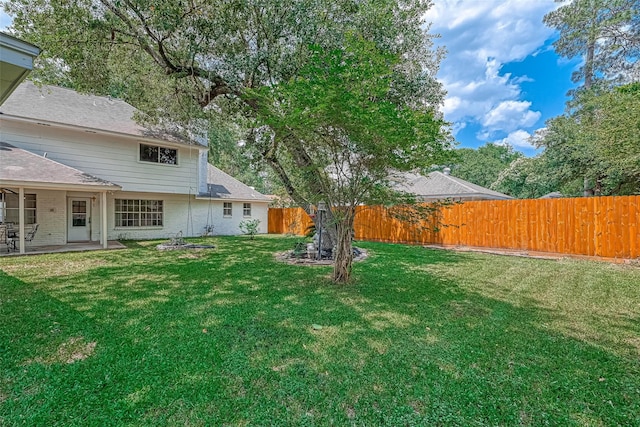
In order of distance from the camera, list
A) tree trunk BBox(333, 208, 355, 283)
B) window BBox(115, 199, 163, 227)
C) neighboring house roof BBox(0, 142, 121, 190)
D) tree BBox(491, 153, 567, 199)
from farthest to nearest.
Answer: tree BBox(491, 153, 567, 199)
window BBox(115, 199, 163, 227)
neighboring house roof BBox(0, 142, 121, 190)
tree trunk BBox(333, 208, 355, 283)

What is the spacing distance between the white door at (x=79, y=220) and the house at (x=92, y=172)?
3 centimetres

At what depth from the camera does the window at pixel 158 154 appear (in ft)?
41.0

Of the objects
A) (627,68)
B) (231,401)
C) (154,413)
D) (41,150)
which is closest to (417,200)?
(231,401)

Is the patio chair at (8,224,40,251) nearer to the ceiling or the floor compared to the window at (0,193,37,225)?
nearer to the floor

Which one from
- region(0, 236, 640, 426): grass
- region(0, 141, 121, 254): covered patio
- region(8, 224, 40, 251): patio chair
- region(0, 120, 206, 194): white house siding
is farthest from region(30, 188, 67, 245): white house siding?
region(0, 236, 640, 426): grass

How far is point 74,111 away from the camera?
37.6 feet

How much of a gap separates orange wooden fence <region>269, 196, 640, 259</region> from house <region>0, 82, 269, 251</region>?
9.03 metres

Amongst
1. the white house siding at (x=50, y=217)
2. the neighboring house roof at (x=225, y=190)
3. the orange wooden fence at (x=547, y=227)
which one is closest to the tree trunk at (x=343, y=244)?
the orange wooden fence at (x=547, y=227)

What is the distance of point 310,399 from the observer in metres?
2.33

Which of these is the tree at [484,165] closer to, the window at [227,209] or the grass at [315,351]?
the window at [227,209]

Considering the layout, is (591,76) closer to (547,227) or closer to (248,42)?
(547,227)

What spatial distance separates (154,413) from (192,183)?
12.9 m

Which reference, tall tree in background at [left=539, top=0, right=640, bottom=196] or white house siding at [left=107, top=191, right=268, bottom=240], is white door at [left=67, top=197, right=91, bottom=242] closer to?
white house siding at [left=107, top=191, right=268, bottom=240]

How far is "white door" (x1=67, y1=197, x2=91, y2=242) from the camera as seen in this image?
11.6 meters
